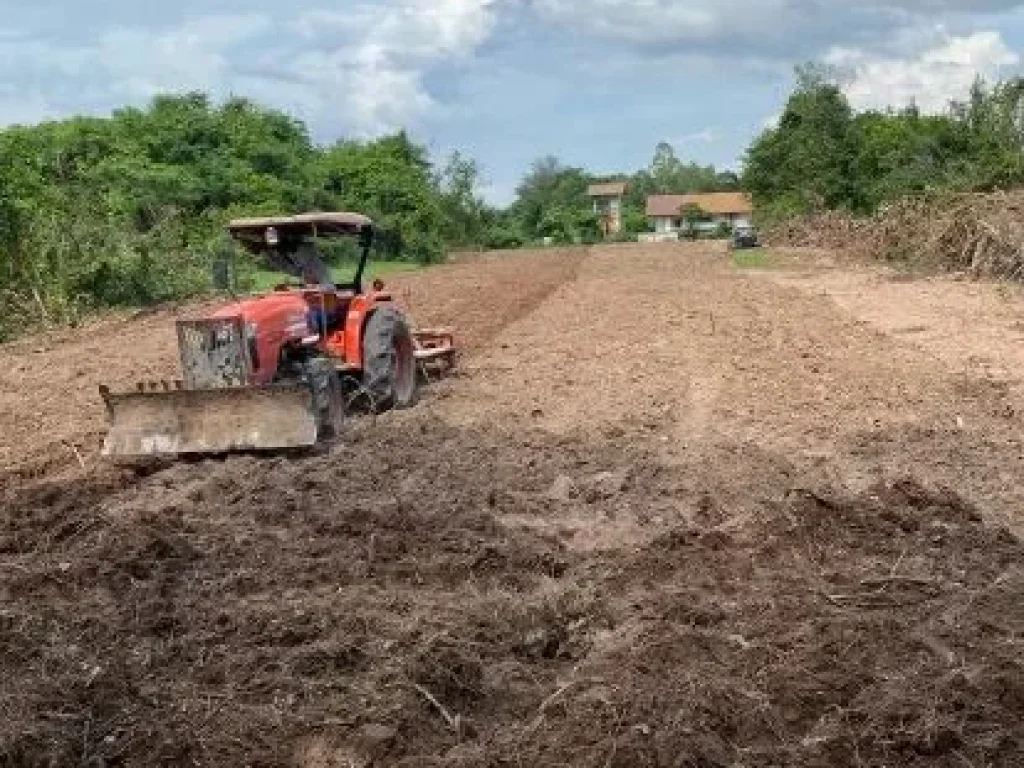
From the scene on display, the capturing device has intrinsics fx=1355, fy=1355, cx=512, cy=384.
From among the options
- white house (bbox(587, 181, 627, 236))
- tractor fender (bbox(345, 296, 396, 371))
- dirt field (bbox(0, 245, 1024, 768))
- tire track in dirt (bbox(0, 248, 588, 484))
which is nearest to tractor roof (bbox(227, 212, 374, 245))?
tractor fender (bbox(345, 296, 396, 371))

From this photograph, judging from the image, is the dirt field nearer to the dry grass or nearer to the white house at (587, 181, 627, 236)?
the dry grass

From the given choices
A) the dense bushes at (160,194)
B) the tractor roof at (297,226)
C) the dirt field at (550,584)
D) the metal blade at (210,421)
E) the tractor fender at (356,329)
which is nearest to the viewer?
the dirt field at (550,584)

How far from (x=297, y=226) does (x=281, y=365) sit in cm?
138

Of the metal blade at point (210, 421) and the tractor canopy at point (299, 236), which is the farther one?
the tractor canopy at point (299, 236)

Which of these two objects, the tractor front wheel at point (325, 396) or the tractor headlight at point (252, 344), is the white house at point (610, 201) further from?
the tractor headlight at point (252, 344)

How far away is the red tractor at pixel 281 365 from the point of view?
10.5 m

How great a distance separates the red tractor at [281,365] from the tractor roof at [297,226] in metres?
0.01

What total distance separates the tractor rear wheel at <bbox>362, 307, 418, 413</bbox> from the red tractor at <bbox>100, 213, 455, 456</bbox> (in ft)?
0.04

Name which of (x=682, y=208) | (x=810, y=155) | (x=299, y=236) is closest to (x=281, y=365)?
(x=299, y=236)

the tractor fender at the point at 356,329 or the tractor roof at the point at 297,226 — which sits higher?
the tractor roof at the point at 297,226

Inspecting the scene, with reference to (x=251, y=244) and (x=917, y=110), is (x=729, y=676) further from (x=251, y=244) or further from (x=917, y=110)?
(x=917, y=110)

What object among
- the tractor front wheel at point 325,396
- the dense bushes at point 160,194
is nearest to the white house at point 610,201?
the dense bushes at point 160,194

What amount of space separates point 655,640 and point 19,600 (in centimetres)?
342

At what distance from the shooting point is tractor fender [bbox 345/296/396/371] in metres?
12.2
